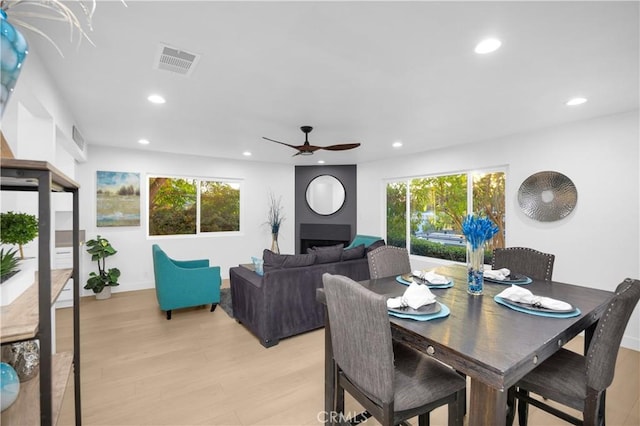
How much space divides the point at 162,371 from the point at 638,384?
13.0 ft

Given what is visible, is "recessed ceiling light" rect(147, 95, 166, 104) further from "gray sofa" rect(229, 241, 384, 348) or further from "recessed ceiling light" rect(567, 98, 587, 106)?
"recessed ceiling light" rect(567, 98, 587, 106)

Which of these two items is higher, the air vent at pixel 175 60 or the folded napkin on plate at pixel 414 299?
the air vent at pixel 175 60

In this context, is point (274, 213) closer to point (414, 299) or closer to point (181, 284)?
point (181, 284)

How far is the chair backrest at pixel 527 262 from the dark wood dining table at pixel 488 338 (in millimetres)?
453

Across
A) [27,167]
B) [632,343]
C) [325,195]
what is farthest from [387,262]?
[325,195]

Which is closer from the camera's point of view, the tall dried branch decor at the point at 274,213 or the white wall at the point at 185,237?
the white wall at the point at 185,237

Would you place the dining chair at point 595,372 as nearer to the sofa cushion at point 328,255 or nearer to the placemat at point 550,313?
the placemat at point 550,313

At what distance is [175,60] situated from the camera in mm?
2109

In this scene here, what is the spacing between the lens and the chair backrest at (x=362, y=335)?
1290 mm

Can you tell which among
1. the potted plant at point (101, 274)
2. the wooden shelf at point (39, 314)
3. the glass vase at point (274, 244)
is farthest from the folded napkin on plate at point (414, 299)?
the potted plant at point (101, 274)

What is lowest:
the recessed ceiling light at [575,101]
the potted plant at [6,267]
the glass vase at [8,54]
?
the potted plant at [6,267]

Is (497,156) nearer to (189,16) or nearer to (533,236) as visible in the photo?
(533,236)

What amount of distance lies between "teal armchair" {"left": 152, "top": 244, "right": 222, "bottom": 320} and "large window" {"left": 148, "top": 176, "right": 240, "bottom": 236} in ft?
5.87

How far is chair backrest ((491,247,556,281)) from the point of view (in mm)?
2479
